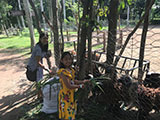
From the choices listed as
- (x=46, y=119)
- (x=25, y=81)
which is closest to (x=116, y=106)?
(x=46, y=119)

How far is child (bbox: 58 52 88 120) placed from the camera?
1.66 meters

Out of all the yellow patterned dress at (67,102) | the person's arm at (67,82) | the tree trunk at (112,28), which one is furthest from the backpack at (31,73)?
the tree trunk at (112,28)

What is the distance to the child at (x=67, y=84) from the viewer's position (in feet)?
5.44

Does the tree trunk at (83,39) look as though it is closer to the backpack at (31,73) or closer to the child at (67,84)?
the child at (67,84)

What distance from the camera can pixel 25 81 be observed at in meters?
4.14

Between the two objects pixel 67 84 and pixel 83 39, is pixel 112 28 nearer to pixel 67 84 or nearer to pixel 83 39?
pixel 83 39

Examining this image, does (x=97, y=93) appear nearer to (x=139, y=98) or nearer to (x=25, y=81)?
(x=139, y=98)

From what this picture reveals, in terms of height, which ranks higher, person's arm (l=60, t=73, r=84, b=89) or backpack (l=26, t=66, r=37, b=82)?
person's arm (l=60, t=73, r=84, b=89)

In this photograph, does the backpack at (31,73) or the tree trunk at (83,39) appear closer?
the tree trunk at (83,39)

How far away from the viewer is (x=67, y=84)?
5.35 ft

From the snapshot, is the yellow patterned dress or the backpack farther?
the backpack

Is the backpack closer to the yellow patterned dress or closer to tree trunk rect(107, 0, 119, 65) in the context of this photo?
the yellow patterned dress

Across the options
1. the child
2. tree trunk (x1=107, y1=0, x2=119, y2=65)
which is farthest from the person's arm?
tree trunk (x1=107, y1=0, x2=119, y2=65)

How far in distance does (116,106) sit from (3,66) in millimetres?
5065
